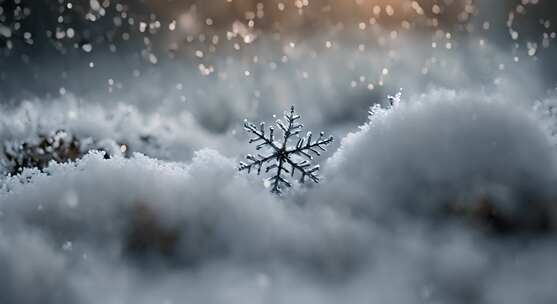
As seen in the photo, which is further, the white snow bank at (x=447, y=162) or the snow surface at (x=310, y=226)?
the white snow bank at (x=447, y=162)

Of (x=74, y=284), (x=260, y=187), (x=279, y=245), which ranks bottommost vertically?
(x=74, y=284)

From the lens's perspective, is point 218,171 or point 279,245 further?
point 218,171

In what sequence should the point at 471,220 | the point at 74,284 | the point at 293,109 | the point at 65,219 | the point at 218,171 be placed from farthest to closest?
the point at 293,109
the point at 218,171
the point at 471,220
the point at 65,219
the point at 74,284

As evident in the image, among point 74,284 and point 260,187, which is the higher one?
point 260,187

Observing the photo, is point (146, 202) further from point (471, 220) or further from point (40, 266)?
point (471, 220)

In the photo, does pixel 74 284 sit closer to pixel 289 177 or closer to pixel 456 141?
pixel 289 177

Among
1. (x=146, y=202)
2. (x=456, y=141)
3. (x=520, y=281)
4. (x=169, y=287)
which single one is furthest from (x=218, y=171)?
(x=520, y=281)

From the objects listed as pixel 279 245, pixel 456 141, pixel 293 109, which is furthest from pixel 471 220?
pixel 293 109

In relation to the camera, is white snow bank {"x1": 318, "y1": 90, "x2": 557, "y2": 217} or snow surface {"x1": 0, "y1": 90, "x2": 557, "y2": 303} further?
white snow bank {"x1": 318, "y1": 90, "x2": 557, "y2": 217}

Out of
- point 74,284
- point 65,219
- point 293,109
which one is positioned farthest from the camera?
point 293,109
